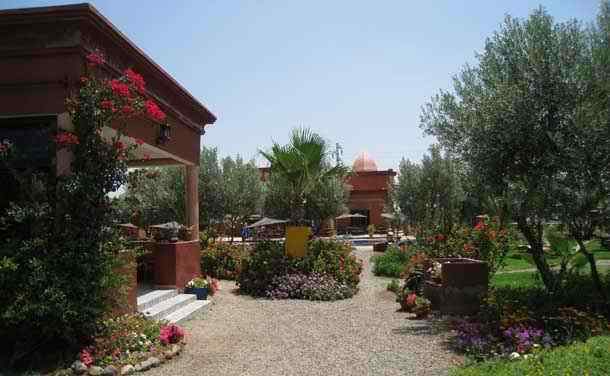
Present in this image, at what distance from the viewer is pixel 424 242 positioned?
13.6m

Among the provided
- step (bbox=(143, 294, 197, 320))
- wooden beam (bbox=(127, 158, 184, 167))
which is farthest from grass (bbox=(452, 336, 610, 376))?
wooden beam (bbox=(127, 158, 184, 167))

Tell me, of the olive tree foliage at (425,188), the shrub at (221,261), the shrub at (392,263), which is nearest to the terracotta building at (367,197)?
the olive tree foliage at (425,188)

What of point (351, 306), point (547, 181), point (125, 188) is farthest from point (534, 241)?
point (125, 188)

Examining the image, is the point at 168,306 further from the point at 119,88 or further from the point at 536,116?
the point at 536,116

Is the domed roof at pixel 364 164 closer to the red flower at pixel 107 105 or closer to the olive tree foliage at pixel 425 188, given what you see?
the olive tree foliage at pixel 425 188

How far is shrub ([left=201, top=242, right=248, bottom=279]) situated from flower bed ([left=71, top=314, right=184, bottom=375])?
7.95 meters

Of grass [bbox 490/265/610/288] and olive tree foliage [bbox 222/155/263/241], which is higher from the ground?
olive tree foliage [bbox 222/155/263/241]

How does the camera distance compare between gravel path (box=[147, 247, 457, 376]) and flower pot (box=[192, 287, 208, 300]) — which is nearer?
gravel path (box=[147, 247, 457, 376])

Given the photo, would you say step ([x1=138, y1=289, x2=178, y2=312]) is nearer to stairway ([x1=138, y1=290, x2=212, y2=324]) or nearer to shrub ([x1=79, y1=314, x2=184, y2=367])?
stairway ([x1=138, y1=290, x2=212, y2=324])

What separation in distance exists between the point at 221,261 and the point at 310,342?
28.0 feet

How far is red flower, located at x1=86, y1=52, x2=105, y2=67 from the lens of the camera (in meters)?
6.61

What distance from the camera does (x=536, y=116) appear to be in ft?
24.6

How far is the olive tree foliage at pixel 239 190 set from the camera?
2528cm

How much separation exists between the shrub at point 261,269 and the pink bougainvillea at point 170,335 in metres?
5.07
